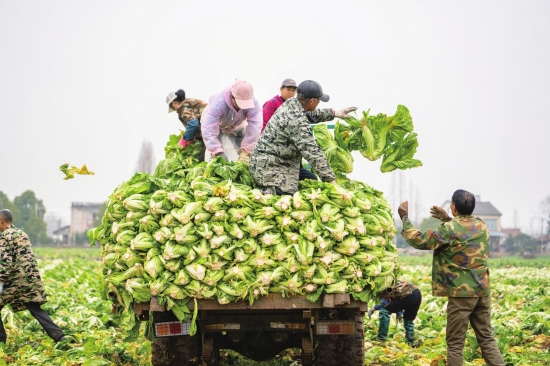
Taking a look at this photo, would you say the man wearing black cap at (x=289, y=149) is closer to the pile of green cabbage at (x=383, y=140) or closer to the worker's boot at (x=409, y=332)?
the pile of green cabbage at (x=383, y=140)

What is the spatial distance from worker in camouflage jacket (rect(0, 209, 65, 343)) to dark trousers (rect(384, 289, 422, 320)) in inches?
181

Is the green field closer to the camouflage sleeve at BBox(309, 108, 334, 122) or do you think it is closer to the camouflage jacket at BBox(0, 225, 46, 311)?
the camouflage jacket at BBox(0, 225, 46, 311)

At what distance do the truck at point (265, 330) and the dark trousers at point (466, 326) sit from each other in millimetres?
916

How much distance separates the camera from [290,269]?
5.93 m

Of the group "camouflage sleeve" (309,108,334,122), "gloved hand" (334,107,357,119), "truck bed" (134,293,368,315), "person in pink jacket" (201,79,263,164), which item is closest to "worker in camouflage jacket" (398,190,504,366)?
"truck bed" (134,293,368,315)

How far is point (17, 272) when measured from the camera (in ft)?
29.4

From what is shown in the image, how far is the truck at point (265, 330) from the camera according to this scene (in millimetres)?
6020

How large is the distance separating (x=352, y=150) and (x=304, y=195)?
2239 mm

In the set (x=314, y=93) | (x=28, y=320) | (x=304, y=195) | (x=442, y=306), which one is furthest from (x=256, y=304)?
(x=442, y=306)

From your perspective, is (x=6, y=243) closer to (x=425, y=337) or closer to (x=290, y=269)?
(x=290, y=269)

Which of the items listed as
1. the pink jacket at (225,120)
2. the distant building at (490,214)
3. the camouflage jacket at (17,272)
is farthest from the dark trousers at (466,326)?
the distant building at (490,214)

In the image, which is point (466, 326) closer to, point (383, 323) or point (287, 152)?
point (287, 152)

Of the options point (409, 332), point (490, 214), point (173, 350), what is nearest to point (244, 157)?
point (173, 350)

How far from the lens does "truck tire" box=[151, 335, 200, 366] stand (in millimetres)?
6867
